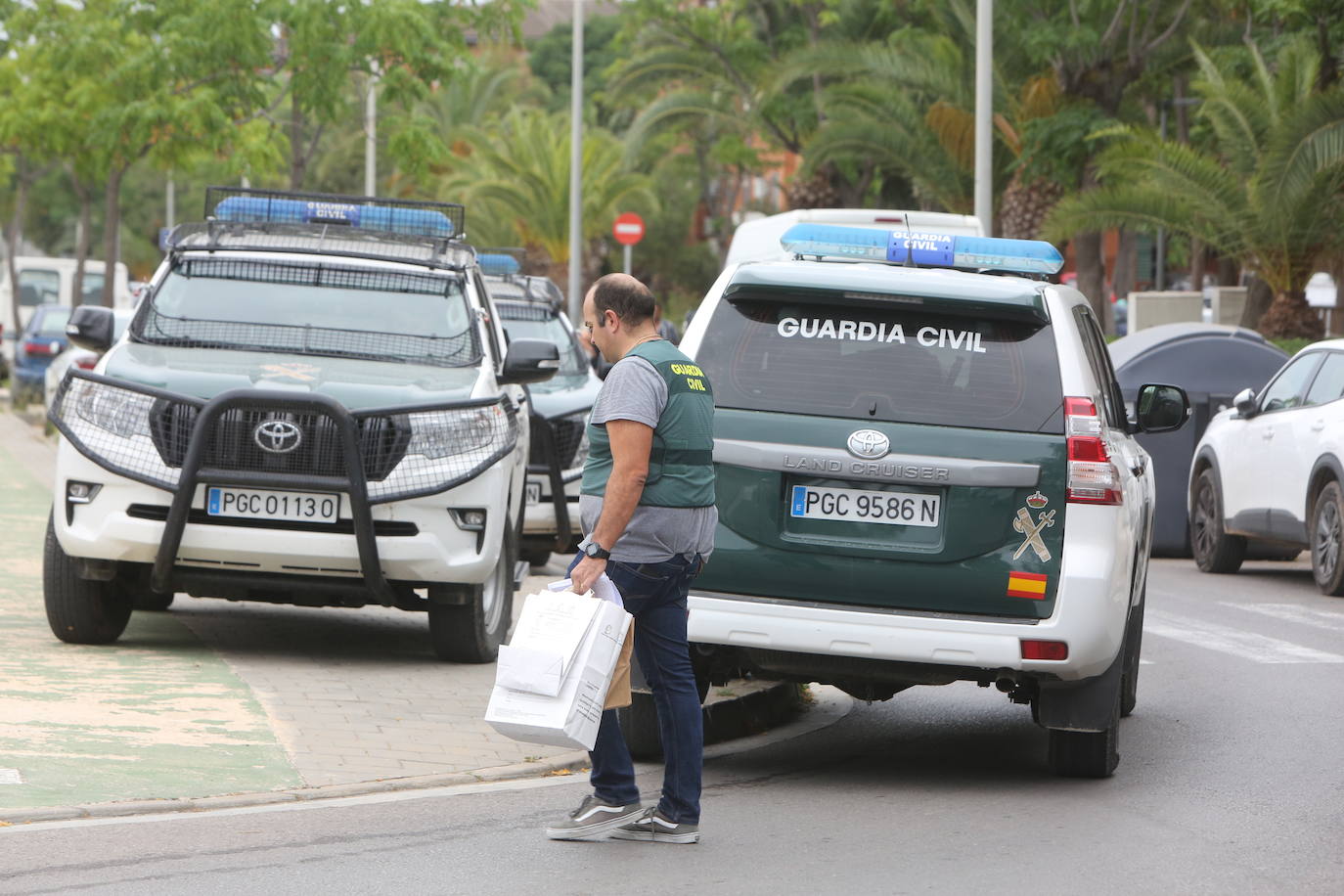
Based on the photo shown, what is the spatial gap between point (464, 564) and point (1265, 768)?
11.8 feet

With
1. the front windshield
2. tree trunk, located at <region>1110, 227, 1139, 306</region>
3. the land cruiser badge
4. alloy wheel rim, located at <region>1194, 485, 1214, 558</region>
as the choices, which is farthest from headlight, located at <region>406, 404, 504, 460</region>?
tree trunk, located at <region>1110, 227, 1139, 306</region>

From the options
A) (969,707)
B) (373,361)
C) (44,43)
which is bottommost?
(969,707)

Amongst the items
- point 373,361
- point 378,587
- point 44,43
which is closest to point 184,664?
point 378,587

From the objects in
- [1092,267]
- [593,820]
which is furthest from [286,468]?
[1092,267]

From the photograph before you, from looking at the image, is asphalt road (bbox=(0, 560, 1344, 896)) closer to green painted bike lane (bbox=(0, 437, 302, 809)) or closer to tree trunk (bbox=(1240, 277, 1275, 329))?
green painted bike lane (bbox=(0, 437, 302, 809))

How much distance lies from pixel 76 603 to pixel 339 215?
3.12 m

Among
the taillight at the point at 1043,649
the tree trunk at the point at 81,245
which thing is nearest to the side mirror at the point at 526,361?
the taillight at the point at 1043,649

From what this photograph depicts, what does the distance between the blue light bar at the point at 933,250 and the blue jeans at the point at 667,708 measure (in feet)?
6.49

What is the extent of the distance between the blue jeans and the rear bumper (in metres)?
0.70

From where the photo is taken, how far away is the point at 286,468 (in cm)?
966

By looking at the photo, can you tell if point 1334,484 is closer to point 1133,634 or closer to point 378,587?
point 1133,634

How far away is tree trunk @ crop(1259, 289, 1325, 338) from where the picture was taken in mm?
25578

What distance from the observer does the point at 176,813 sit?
685 centimetres

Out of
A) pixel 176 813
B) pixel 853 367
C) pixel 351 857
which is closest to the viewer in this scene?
pixel 351 857
